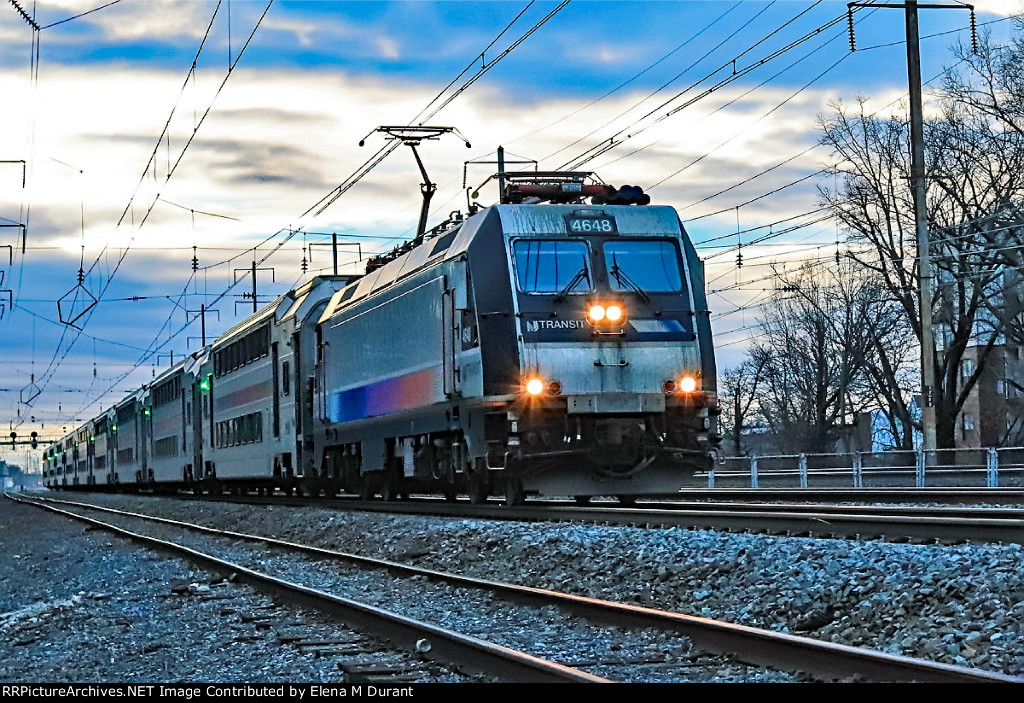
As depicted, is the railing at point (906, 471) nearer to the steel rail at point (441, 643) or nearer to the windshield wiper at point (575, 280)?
the windshield wiper at point (575, 280)

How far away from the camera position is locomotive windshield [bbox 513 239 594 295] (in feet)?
56.5

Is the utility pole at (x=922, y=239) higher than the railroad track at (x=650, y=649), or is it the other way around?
the utility pole at (x=922, y=239)

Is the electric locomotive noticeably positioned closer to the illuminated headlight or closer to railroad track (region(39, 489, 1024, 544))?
the illuminated headlight

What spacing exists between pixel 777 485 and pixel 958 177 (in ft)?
47.5

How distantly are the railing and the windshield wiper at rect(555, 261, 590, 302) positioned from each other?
757 centimetres

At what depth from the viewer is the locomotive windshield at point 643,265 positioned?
689 inches

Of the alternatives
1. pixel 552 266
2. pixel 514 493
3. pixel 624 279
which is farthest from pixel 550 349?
pixel 514 493

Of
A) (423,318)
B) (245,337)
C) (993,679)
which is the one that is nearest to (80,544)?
(423,318)

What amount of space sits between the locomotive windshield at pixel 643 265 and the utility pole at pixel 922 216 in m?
11.6

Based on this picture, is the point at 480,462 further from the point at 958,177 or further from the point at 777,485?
the point at 958,177

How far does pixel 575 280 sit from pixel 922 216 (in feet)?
49.0

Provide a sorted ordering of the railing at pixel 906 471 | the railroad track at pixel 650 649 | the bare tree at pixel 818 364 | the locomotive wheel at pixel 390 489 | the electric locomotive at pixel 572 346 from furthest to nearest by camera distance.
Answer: the bare tree at pixel 818 364, the locomotive wheel at pixel 390 489, the railing at pixel 906 471, the electric locomotive at pixel 572 346, the railroad track at pixel 650 649

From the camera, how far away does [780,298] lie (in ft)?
212

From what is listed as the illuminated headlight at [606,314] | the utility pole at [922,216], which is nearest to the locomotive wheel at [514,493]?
the illuminated headlight at [606,314]
